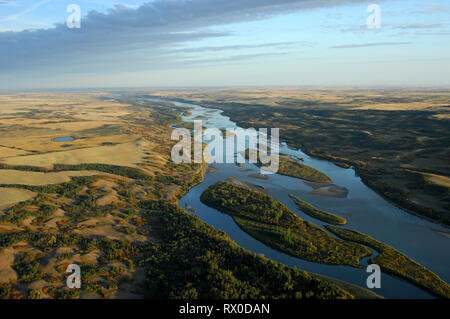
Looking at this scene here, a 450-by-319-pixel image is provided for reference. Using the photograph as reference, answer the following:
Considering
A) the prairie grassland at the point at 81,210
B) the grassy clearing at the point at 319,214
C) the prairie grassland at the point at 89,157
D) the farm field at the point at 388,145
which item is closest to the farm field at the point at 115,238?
the prairie grassland at the point at 81,210

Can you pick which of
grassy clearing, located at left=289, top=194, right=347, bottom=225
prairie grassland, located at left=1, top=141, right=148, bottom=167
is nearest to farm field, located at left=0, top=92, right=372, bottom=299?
prairie grassland, located at left=1, top=141, right=148, bottom=167

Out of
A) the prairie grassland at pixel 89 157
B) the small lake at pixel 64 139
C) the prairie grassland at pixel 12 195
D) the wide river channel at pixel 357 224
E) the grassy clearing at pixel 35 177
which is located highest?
the small lake at pixel 64 139

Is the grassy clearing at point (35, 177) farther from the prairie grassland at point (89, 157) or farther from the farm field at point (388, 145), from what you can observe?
the farm field at point (388, 145)

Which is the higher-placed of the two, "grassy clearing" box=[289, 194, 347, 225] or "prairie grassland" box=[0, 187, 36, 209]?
"prairie grassland" box=[0, 187, 36, 209]

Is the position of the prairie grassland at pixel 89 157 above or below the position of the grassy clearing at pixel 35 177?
above

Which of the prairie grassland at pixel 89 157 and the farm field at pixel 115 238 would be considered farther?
the prairie grassland at pixel 89 157

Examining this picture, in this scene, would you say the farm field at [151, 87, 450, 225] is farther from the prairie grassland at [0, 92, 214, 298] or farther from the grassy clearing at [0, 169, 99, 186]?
the grassy clearing at [0, 169, 99, 186]

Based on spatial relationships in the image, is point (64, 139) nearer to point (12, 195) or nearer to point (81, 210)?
point (12, 195)

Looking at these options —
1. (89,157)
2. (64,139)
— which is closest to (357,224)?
(89,157)
